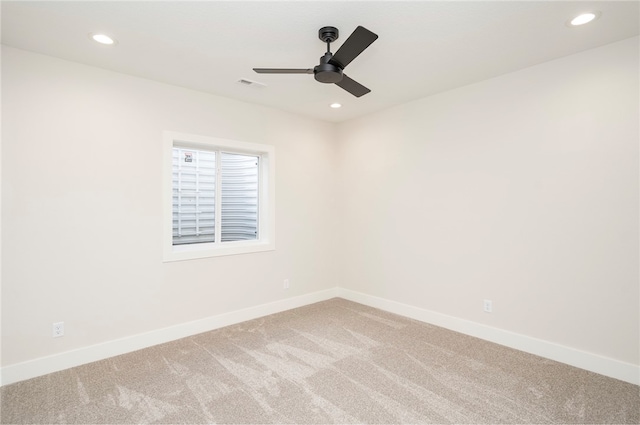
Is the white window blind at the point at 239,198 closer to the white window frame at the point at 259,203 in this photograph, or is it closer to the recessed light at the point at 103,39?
the white window frame at the point at 259,203

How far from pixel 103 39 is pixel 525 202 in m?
3.86

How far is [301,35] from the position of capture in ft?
7.90

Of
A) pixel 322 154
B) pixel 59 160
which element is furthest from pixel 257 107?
pixel 59 160

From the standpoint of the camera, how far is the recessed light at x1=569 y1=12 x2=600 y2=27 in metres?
2.19

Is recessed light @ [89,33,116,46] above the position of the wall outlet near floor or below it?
above

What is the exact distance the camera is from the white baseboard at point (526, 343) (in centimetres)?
258

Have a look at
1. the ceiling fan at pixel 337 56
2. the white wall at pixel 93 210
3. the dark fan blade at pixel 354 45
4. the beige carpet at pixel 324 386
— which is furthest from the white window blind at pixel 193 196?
the dark fan blade at pixel 354 45

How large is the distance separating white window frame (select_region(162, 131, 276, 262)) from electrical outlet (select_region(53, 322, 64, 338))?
3.18 ft

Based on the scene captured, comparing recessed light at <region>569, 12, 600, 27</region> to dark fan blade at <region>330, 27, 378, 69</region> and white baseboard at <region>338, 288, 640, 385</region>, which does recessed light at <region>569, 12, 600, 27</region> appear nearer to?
dark fan blade at <region>330, 27, 378, 69</region>

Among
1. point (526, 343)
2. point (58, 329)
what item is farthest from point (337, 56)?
point (58, 329)

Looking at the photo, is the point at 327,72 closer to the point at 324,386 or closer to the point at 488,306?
the point at 324,386

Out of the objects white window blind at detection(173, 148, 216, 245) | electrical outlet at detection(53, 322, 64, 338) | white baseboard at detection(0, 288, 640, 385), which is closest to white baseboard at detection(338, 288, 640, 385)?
white baseboard at detection(0, 288, 640, 385)

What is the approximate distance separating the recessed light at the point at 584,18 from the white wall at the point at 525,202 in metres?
0.59

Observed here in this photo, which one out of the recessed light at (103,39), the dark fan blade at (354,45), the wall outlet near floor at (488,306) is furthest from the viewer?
the wall outlet near floor at (488,306)
